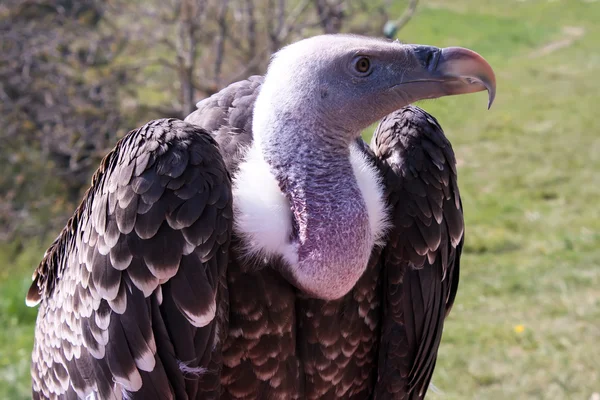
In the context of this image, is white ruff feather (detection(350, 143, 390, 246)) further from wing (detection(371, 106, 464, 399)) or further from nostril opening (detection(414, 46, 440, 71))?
nostril opening (detection(414, 46, 440, 71))

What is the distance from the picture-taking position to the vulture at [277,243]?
210 centimetres

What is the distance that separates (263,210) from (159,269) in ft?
1.27

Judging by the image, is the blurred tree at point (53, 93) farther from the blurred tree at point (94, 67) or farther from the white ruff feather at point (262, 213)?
the white ruff feather at point (262, 213)

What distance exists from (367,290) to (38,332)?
4.33 feet

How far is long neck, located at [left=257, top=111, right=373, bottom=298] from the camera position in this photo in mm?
2209

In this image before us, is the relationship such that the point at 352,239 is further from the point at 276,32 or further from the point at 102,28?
the point at 102,28

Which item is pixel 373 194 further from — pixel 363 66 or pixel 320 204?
pixel 363 66

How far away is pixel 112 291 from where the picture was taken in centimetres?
212

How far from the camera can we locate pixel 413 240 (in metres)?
2.45

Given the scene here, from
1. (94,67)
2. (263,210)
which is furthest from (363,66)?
(94,67)

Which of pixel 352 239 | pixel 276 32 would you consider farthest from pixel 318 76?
pixel 276 32

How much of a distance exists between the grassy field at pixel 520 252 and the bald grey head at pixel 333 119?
35.4 inches

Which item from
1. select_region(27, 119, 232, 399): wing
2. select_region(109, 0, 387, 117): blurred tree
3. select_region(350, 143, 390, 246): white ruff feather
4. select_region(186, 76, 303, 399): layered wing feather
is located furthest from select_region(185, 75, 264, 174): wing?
select_region(109, 0, 387, 117): blurred tree

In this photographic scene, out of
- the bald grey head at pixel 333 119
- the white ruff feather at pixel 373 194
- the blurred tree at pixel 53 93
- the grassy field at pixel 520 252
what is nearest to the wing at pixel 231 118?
the bald grey head at pixel 333 119
